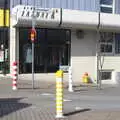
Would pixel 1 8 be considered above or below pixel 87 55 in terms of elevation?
above

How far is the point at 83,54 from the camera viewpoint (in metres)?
28.1

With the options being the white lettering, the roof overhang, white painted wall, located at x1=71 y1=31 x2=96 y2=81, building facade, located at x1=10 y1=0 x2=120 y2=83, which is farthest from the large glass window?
the white lettering

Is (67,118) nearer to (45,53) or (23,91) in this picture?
(23,91)

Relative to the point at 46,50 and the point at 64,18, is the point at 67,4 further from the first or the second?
the point at 46,50

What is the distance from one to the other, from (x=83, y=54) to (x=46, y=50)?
2.51 metres

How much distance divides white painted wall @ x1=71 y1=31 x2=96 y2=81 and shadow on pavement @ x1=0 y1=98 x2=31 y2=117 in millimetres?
11339

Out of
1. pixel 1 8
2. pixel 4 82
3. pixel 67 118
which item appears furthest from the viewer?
pixel 1 8

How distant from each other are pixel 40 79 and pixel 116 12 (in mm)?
7078

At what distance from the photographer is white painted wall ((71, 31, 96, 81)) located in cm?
2775

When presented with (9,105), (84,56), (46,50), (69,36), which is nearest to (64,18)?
(69,36)

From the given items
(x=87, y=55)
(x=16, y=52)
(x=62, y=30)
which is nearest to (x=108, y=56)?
(x=87, y=55)

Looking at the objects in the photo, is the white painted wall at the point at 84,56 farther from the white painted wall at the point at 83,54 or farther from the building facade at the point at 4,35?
the building facade at the point at 4,35

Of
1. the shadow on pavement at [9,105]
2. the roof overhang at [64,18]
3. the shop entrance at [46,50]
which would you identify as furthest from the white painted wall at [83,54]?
the shadow on pavement at [9,105]

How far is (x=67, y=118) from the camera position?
41.2 feet
